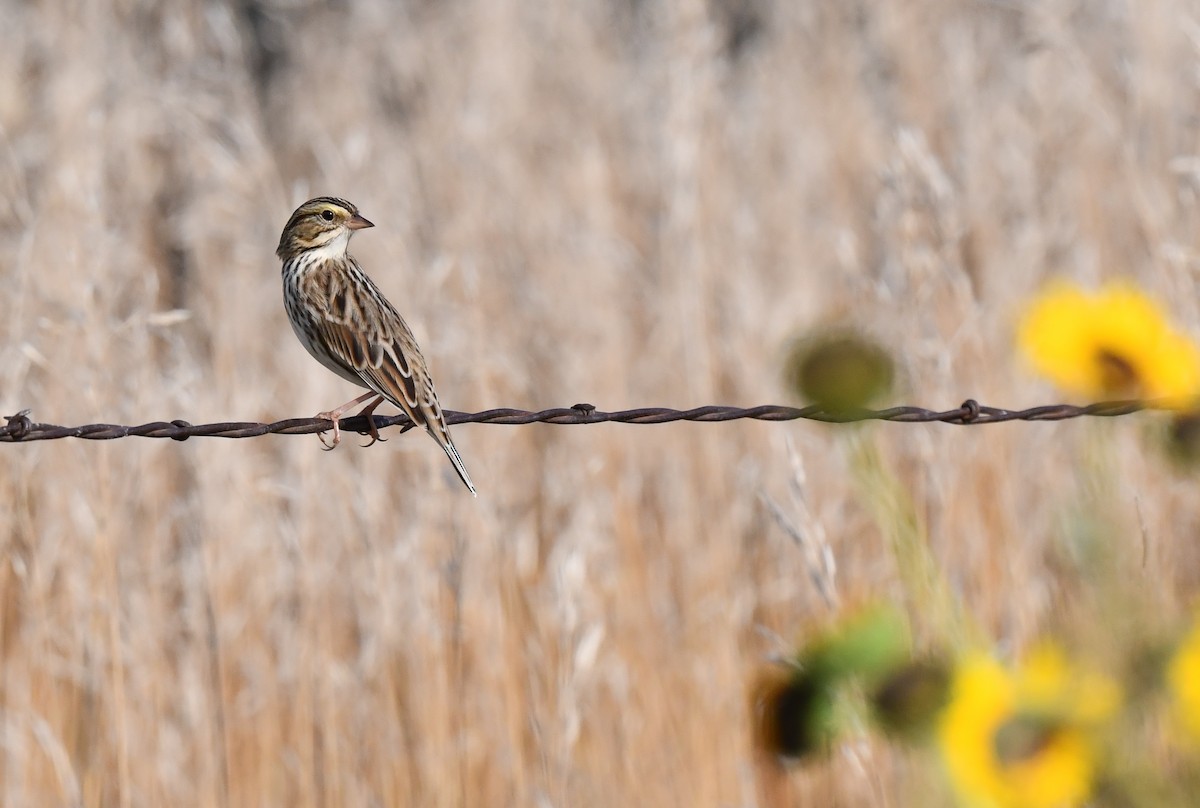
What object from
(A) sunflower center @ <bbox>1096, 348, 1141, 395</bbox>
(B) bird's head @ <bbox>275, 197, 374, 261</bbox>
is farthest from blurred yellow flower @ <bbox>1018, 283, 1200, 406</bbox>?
(B) bird's head @ <bbox>275, 197, 374, 261</bbox>

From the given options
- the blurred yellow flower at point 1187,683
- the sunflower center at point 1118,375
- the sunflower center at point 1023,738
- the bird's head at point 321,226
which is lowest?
the sunflower center at point 1023,738

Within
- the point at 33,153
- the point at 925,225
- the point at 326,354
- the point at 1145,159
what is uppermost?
the point at 33,153

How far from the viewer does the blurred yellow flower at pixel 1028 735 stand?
1100 millimetres

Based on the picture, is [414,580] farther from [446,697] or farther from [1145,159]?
[1145,159]

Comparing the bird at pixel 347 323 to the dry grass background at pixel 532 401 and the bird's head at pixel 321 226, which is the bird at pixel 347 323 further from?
the dry grass background at pixel 532 401

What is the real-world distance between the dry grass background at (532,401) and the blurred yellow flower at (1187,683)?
0.46 metres

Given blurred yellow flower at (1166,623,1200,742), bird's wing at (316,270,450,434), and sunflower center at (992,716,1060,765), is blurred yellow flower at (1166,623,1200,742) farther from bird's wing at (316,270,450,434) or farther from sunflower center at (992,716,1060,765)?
bird's wing at (316,270,450,434)

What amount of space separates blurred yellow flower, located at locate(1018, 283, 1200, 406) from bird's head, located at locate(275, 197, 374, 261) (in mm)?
2406

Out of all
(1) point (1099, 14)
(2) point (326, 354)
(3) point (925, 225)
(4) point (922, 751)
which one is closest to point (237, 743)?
(2) point (326, 354)

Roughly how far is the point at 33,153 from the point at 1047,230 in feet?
11.6

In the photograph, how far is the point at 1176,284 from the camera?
389 centimetres

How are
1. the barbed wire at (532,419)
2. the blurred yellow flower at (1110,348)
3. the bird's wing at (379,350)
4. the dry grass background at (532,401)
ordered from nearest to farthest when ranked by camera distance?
1. the blurred yellow flower at (1110,348)
2. the barbed wire at (532,419)
3. the bird's wing at (379,350)
4. the dry grass background at (532,401)

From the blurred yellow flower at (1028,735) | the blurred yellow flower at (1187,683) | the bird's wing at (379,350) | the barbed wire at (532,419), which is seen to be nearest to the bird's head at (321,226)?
the bird's wing at (379,350)

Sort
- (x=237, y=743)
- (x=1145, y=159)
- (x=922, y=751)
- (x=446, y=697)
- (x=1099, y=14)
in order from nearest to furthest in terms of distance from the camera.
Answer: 1. (x=922, y=751)
2. (x=446, y=697)
3. (x=237, y=743)
4. (x=1145, y=159)
5. (x=1099, y=14)
